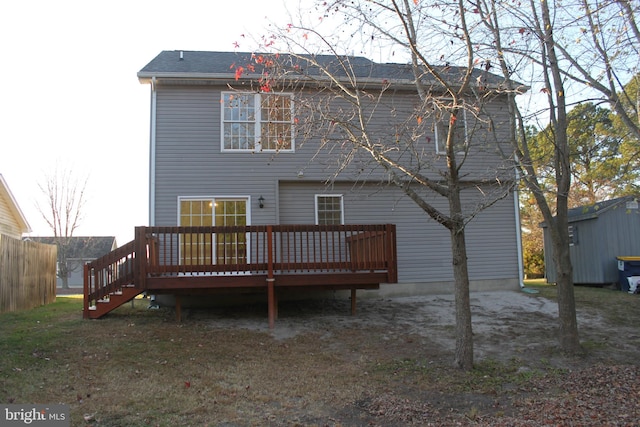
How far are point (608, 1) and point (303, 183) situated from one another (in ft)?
24.4

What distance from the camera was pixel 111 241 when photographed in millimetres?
41438

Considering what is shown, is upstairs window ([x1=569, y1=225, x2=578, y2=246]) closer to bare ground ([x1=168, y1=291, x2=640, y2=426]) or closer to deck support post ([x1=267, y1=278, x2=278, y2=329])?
bare ground ([x1=168, y1=291, x2=640, y2=426])

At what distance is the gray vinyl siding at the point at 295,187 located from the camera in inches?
478

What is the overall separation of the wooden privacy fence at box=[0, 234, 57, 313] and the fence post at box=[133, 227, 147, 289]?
160 inches

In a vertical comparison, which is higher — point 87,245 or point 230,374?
point 87,245

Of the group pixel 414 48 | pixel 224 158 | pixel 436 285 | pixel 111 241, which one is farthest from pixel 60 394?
pixel 111 241

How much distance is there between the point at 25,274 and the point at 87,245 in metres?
25.2

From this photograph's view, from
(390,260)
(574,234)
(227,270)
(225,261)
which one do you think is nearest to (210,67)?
(225,261)

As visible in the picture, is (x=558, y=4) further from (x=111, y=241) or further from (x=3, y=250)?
(x=111, y=241)

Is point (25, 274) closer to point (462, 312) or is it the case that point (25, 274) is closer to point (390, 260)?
point (390, 260)

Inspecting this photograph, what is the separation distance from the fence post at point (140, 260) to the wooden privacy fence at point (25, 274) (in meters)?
4.05

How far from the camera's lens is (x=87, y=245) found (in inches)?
1436

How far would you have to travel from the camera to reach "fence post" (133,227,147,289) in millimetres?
9750

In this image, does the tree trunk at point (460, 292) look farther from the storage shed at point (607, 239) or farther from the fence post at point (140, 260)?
the storage shed at point (607, 239)
